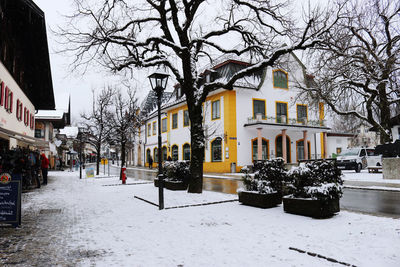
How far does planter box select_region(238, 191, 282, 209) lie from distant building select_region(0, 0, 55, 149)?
9.55 meters

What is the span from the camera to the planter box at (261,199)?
8.57 metres

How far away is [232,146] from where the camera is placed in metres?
28.5

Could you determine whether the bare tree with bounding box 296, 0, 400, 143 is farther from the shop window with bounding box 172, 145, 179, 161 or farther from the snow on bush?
the shop window with bounding box 172, 145, 179, 161

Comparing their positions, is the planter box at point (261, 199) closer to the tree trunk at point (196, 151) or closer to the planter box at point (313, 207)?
the planter box at point (313, 207)

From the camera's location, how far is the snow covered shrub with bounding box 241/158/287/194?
874 centimetres

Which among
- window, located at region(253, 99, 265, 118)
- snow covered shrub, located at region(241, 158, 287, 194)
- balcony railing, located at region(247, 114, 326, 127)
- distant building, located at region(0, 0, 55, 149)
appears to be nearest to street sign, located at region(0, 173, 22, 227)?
snow covered shrub, located at region(241, 158, 287, 194)

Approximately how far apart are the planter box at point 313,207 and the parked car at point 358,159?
19880 mm

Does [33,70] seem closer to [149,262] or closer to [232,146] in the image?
[232,146]

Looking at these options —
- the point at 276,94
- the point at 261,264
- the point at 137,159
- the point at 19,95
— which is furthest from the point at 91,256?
the point at 137,159

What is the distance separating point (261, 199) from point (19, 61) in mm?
16884

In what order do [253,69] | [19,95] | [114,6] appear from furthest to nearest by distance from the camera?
[19,95] < [114,6] < [253,69]

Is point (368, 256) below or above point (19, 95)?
below

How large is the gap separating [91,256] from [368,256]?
4.10 metres

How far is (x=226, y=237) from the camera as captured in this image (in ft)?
18.6
